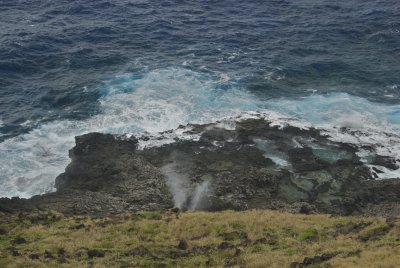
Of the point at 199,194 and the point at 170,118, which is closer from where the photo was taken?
the point at 199,194

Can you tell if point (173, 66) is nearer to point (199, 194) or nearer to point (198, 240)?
point (199, 194)

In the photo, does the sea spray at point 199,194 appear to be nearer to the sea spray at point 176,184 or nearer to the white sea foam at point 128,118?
the sea spray at point 176,184

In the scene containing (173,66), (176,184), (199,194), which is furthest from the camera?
(173,66)

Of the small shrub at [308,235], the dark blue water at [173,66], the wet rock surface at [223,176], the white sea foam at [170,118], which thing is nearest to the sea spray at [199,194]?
the wet rock surface at [223,176]

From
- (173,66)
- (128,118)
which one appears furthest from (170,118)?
(173,66)

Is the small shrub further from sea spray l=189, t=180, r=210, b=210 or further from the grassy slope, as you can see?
sea spray l=189, t=180, r=210, b=210

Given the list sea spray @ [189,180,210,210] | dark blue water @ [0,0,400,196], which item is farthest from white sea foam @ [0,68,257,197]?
sea spray @ [189,180,210,210]

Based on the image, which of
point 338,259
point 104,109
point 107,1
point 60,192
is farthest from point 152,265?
point 107,1

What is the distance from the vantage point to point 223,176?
57.2 metres

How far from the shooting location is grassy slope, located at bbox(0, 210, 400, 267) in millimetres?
33062

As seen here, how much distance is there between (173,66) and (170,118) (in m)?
20.6

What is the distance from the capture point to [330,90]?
80.7 meters

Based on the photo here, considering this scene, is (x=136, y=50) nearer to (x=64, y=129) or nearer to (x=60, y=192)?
(x=64, y=129)

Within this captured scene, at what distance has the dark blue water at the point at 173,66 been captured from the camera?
71.0 meters
